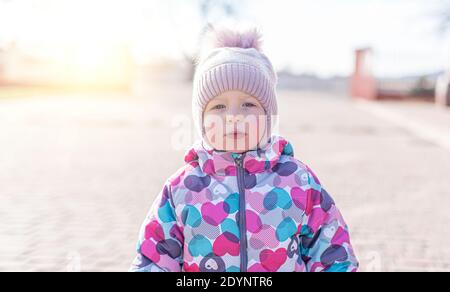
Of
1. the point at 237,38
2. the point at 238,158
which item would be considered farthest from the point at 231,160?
the point at 237,38

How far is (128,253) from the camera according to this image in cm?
474

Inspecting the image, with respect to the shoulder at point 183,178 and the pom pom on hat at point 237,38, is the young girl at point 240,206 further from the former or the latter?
the pom pom on hat at point 237,38

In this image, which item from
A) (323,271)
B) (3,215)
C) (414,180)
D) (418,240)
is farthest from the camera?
(414,180)

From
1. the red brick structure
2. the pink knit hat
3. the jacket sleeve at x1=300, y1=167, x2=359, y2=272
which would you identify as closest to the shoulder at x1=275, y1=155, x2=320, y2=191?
the jacket sleeve at x1=300, y1=167, x2=359, y2=272

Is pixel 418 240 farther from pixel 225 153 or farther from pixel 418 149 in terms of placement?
pixel 418 149

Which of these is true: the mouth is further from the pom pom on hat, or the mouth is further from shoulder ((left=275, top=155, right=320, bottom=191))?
the pom pom on hat

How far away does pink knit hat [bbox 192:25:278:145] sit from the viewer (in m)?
2.15

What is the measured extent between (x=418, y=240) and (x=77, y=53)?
121 feet

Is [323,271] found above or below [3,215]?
above

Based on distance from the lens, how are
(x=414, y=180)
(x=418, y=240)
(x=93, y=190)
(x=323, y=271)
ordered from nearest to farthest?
(x=323, y=271)
(x=418, y=240)
(x=93, y=190)
(x=414, y=180)

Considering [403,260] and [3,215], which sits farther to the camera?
[3,215]

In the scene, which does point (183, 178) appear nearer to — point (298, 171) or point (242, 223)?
point (242, 223)
